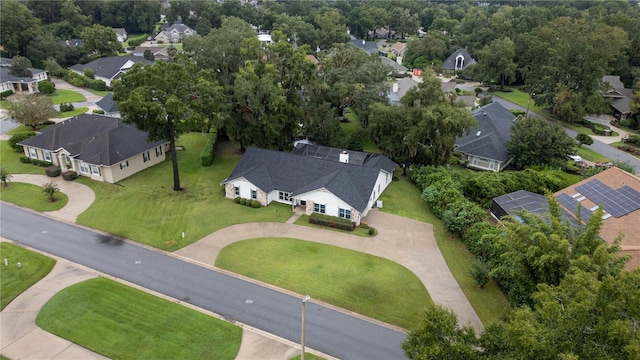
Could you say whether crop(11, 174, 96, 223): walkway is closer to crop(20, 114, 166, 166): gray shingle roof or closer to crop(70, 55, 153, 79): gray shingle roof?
crop(20, 114, 166, 166): gray shingle roof

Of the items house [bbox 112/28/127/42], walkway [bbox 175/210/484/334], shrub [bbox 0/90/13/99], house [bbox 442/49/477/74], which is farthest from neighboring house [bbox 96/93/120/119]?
house [bbox 112/28/127/42]

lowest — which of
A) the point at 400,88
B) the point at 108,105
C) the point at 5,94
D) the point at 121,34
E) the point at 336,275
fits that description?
the point at 336,275

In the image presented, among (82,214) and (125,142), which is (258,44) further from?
(82,214)

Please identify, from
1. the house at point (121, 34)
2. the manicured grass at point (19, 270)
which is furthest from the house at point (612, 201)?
the house at point (121, 34)

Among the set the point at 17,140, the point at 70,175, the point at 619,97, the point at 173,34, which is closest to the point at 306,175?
the point at 70,175

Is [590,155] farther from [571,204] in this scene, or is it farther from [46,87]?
[46,87]
